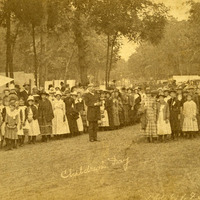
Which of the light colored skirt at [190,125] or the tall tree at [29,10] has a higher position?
the tall tree at [29,10]

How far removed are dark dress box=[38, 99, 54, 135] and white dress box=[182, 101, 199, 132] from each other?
14.1ft

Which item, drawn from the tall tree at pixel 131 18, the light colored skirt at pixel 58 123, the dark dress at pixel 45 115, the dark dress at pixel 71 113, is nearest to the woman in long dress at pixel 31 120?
the dark dress at pixel 45 115

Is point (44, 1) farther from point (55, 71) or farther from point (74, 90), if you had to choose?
point (55, 71)

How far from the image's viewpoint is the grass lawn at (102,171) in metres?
6.74

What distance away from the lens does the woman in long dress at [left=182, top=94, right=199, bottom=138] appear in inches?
506

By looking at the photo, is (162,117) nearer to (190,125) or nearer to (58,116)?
(190,125)

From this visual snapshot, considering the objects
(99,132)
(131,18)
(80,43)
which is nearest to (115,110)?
(99,132)

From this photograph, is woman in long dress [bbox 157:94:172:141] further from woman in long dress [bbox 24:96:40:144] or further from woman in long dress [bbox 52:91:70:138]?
woman in long dress [bbox 24:96:40:144]

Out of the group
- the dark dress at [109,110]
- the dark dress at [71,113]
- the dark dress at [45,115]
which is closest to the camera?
the dark dress at [45,115]

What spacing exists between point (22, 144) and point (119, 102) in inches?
213

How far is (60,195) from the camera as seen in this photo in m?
6.68

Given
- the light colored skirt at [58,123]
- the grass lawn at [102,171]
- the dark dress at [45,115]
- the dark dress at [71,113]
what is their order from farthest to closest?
1. the dark dress at [71,113]
2. the light colored skirt at [58,123]
3. the dark dress at [45,115]
4. the grass lawn at [102,171]

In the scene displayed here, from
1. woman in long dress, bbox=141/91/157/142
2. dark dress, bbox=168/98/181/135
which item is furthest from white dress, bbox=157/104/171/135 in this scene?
dark dress, bbox=168/98/181/135

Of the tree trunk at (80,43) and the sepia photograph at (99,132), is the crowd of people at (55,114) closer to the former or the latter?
the sepia photograph at (99,132)
